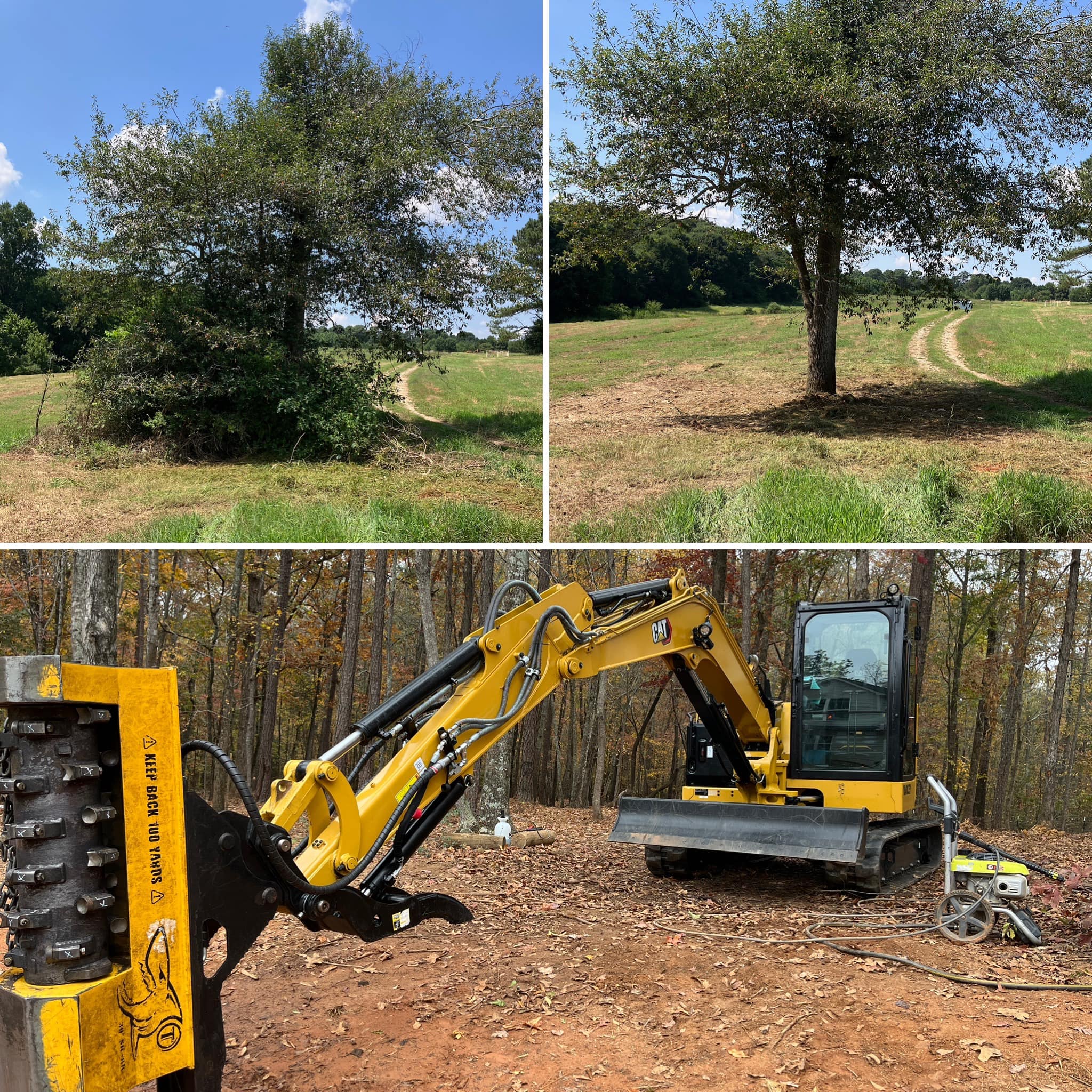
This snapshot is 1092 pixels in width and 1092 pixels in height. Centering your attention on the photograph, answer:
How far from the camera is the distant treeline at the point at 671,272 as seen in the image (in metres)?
13.9

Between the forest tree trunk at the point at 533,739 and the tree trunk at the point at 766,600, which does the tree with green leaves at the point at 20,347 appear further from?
the tree trunk at the point at 766,600

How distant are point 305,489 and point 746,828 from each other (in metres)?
7.03

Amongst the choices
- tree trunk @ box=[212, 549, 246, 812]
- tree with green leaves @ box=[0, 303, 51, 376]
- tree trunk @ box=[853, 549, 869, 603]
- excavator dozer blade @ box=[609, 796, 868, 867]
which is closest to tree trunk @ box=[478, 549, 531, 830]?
excavator dozer blade @ box=[609, 796, 868, 867]

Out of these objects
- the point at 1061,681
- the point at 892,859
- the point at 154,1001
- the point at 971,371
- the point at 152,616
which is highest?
the point at 971,371

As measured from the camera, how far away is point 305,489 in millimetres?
12344

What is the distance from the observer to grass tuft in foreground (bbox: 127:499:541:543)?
36.0 feet

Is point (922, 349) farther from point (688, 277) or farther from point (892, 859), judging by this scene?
point (892, 859)

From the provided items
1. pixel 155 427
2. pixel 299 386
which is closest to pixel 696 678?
pixel 299 386

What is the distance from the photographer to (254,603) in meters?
21.4

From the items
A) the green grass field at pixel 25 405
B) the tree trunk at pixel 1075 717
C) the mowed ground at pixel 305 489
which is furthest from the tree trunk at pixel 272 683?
the tree trunk at pixel 1075 717

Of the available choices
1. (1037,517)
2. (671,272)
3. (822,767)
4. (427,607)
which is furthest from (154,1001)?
(671,272)

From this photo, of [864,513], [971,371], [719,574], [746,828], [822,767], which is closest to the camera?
[746,828]

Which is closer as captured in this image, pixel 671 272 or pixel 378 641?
pixel 671 272

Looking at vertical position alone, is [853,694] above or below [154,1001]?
below
